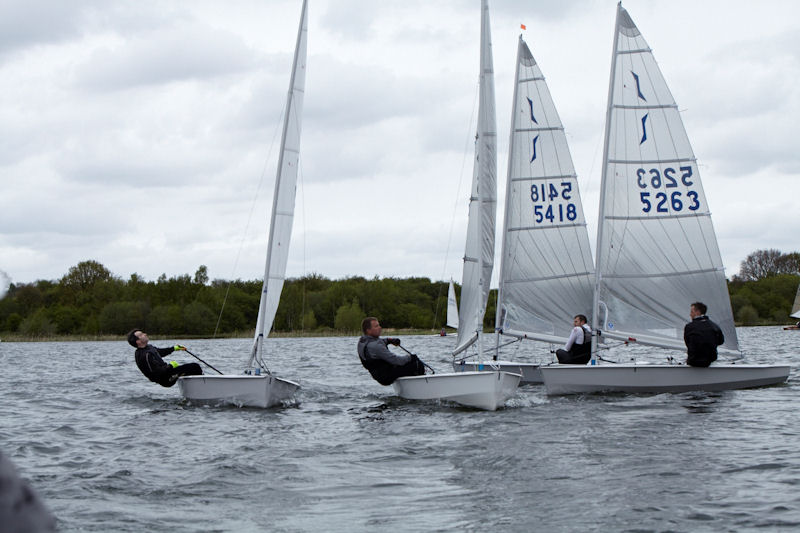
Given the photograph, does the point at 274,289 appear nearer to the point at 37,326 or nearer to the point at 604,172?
the point at 604,172

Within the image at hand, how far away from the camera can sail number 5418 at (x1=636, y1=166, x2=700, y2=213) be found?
15.8 meters

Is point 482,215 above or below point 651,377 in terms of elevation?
above

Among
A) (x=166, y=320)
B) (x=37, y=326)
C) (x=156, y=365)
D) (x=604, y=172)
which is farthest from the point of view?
(x=166, y=320)

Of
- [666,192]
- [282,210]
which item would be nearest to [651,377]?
[666,192]

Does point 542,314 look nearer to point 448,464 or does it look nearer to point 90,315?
point 448,464

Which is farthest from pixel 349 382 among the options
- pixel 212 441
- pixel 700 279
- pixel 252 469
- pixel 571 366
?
pixel 252 469

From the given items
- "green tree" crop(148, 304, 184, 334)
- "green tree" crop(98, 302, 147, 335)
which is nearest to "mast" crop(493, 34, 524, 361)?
"green tree" crop(148, 304, 184, 334)

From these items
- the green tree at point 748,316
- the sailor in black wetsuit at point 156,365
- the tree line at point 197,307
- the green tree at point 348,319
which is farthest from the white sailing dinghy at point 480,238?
the green tree at point 748,316

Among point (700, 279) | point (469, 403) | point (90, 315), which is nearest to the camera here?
point (469, 403)

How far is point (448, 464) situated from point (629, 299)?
8.71 meters

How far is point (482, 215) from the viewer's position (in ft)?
50.9

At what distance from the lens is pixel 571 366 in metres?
14.5

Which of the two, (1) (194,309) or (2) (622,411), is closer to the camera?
(2) (622,411)

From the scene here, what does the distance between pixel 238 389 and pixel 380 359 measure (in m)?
2.36
